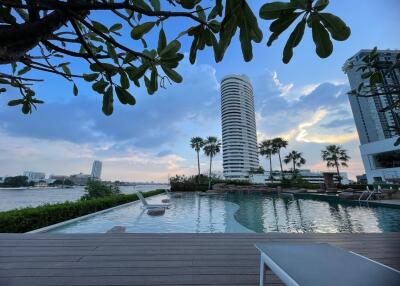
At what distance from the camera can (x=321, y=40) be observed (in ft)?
2.58

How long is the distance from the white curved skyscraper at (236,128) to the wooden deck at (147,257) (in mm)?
76600

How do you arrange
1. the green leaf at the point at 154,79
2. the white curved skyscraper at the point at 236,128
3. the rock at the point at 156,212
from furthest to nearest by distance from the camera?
the white curved skyscraper at the point at 236,128 < the rock at the point at 156,212 < the green leaf at the point at 154,79

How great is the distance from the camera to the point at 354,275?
3.92 feet

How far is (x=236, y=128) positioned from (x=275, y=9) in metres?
80.3

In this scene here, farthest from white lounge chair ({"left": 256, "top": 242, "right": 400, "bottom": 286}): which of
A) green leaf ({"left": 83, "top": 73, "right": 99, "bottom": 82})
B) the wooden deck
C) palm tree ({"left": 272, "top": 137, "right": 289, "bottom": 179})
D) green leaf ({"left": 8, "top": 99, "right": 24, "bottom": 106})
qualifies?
palm tree ({"left": 272, "top": 137, "right": 289, "bottom": 179})

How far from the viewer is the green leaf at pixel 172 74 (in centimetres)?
104

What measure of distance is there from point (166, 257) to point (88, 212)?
755cm

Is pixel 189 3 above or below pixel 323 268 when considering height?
above

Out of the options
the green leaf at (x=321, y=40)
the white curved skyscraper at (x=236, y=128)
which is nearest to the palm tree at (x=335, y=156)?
the white curved skyscraper at (x=236, y=128)

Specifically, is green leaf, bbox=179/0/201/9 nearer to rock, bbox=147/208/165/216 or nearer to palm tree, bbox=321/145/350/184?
rock, bbox=147/208/165/216

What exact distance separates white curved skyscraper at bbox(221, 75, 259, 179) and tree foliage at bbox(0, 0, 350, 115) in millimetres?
79057

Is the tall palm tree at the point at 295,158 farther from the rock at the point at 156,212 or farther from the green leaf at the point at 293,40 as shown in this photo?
the green leaf at the point at 293,40

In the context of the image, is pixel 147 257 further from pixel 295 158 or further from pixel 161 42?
pixel 295 158

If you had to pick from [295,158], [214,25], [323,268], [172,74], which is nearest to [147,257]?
[323,268]
